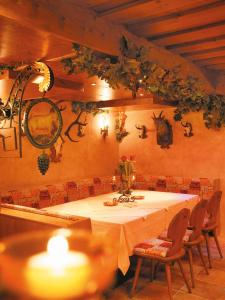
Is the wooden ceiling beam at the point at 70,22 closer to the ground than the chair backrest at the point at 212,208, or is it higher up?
higher up

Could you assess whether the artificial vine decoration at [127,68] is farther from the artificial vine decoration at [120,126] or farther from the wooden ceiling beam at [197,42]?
the artificial vine decoration at [120,126]

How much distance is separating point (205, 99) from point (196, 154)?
1373 mm

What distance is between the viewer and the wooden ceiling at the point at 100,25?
6.40ft

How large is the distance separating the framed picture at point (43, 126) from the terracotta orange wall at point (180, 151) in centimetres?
316

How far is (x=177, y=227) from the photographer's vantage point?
2.98m

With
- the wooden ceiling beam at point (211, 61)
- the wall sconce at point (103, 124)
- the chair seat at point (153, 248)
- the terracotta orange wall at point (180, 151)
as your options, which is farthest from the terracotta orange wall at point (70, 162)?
the chair seat at point (153, 248)

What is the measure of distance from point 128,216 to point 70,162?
2.51 meters

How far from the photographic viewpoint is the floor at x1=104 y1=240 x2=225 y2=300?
3232 mm

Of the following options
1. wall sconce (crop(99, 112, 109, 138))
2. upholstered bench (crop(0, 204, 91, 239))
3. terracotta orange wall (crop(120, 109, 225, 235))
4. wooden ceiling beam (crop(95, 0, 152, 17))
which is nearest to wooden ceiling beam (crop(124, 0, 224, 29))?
wooden ceiling beam (crop(95, 0, 152, 17))

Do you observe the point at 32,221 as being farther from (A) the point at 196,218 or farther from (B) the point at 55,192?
(B) the point at 55,192

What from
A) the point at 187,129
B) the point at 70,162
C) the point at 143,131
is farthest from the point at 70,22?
the point at 143,131

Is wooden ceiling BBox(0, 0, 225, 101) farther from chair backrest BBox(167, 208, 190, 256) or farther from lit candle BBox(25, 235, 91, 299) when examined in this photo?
lit candle BBox(25, 235, 91, 299)

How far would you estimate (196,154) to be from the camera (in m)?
5.75

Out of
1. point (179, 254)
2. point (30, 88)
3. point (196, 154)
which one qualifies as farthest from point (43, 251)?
point (196, 154)
